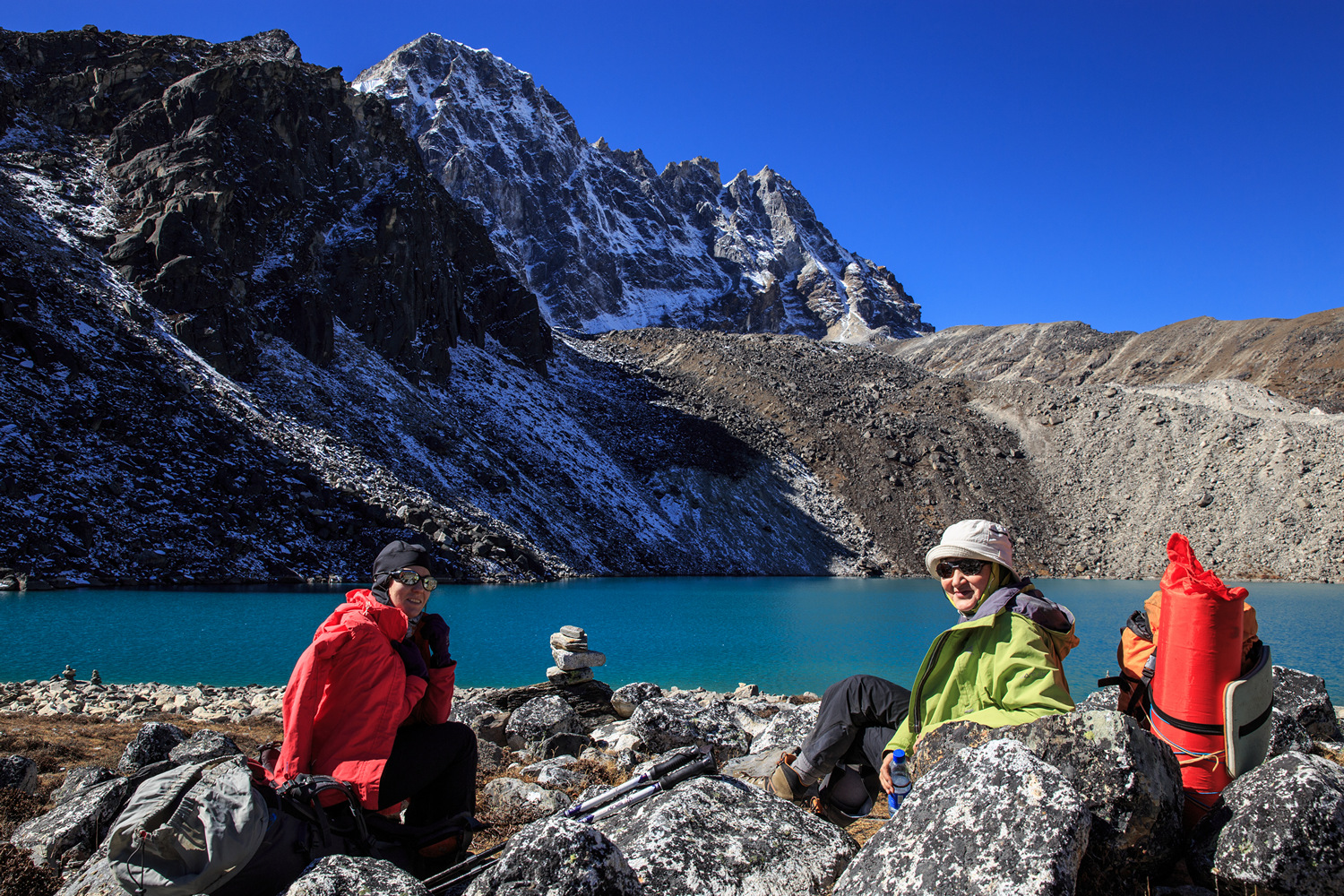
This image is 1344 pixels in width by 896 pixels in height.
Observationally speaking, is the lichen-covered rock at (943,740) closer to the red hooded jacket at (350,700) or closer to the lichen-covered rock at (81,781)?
the red hooded jacket at (350,700)

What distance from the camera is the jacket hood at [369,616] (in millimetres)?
3461

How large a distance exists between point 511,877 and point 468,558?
40646 mm

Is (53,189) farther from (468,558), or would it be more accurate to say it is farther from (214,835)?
(214,835)

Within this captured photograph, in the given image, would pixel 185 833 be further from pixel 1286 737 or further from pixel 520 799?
pixel 1286 737

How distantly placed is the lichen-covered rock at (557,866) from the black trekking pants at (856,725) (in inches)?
67.3

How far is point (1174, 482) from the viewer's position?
5959 centimetres

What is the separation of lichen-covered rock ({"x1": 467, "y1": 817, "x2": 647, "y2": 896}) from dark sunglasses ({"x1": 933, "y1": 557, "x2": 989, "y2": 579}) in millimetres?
2117

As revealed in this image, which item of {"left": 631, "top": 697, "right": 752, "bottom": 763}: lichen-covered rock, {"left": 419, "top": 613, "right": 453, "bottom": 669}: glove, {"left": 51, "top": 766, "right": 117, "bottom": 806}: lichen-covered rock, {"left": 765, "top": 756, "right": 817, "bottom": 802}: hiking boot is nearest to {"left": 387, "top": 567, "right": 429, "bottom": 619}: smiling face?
{"left": 419, "top": 613, "right": 453, "bottom": 669}: glove

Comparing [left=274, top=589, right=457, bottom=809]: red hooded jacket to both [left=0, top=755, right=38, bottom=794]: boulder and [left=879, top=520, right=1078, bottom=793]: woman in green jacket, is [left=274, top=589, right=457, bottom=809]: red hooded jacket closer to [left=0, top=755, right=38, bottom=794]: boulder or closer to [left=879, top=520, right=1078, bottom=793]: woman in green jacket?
[left=879, top=520, right=1078, bottom=793]: woman in green jacket

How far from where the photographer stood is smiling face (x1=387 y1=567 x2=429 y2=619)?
3.89m

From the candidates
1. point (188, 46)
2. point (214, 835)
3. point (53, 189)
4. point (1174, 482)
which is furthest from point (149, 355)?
point (1174, 482)

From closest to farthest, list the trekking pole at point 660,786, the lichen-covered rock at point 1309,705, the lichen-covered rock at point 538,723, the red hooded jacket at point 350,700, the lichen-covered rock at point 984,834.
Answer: the lichen-covered rock at point 984,834, the red hooded jacket at point 350,700, the trekking pole at point 660,786, the lichen-covered rock at point 1309,705, the lichen-covered rock at point 538,723

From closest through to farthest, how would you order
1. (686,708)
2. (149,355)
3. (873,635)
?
(686,708) < (873,635) < (149,355)

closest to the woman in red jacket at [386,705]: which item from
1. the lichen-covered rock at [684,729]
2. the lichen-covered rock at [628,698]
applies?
the lichen-covered rock at [684,729]
